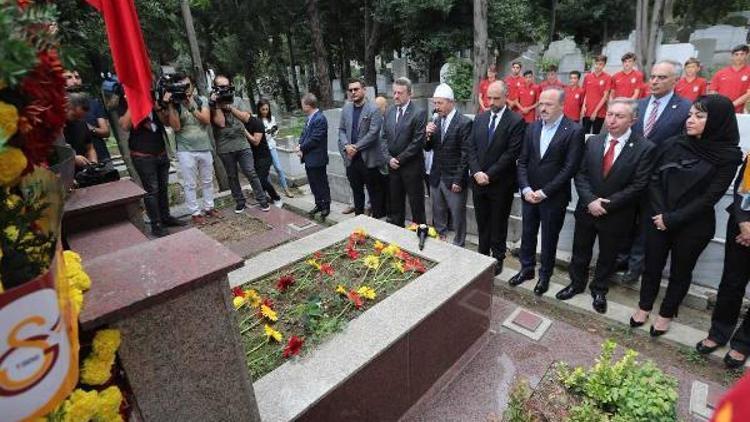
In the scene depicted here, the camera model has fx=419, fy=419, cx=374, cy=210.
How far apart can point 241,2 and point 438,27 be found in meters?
9.75

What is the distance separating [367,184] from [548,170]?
2591 millimetres

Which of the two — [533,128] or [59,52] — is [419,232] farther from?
[59,52]

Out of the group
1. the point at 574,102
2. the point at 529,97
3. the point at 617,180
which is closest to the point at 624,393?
the point at 617,180

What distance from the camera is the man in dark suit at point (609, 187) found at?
3.27 m

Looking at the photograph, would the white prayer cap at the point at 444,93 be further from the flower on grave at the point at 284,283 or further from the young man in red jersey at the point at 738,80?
the young man in red jersey at the point at 738,80

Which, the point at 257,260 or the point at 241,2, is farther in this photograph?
the point at 241,2

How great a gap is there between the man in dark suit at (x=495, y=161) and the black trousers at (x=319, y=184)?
99.9 inches

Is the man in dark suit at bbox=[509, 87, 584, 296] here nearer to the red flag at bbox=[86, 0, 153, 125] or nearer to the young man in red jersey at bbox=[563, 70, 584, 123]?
the red flag at bbox=[86, 0, 153, 125]

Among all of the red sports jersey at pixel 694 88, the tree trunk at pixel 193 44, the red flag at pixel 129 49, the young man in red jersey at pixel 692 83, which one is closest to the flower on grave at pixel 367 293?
the red flag at pixel 129 49

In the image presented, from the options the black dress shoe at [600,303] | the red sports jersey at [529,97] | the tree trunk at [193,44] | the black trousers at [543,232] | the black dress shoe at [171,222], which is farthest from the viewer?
the red sports jersey at [529,97]

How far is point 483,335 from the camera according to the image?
11.0 ft

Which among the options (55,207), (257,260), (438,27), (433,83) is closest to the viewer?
(55,207)

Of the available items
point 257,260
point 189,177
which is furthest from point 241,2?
point 257,260

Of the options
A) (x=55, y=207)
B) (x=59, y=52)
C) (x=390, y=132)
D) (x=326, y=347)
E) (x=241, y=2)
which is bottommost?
(x=326, y=347)
